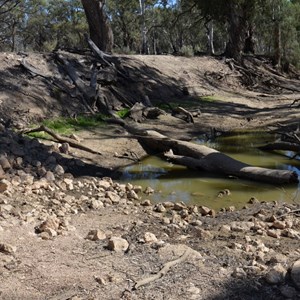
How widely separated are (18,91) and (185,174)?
17.1 ft

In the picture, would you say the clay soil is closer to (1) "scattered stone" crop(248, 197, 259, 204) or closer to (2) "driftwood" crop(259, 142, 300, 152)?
(1) "scattered stone" crop(248, 197, 259, 204)

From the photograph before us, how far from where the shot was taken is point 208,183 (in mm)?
8883

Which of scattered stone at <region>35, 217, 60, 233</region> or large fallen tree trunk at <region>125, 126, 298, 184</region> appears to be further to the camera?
large fallen tree trunk at <region>125, 126, 298, 184</region>

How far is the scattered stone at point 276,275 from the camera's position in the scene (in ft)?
13.9

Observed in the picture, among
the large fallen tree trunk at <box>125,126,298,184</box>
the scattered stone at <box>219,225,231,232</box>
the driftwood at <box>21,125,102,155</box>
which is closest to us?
the scattered stone at <box>219,225,231,232</box>

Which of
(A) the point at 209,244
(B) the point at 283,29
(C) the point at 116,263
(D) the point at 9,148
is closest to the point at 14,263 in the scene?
(C) the point at 116,263

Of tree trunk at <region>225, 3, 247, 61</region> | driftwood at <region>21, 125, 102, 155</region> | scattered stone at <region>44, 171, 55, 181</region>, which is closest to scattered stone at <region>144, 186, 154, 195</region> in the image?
scattered stone at <region>44, 171, 55, 181</region>

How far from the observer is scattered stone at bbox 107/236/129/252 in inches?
198

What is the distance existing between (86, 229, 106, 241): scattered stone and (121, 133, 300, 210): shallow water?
249 cm

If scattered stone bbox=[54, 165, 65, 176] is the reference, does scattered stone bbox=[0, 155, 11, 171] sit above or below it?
above

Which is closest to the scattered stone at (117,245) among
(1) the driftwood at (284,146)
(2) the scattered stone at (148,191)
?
(2) the scattered stone at (148,191)

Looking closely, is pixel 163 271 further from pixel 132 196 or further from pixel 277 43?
pixel 277 43

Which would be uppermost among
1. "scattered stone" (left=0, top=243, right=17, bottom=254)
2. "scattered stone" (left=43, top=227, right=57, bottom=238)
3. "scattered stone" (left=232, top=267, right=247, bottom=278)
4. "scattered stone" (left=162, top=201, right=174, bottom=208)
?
"scattered stone" (left=0, top=243, right=17, bottom=254)

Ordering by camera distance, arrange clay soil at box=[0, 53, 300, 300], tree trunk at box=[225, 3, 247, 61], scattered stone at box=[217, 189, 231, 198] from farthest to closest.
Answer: tree trunk at box=[225, 3, 247, 61] → scattered stone at box=[217, 189, 231, 198] → clay soil at box=[0, 53, 300, 300]
